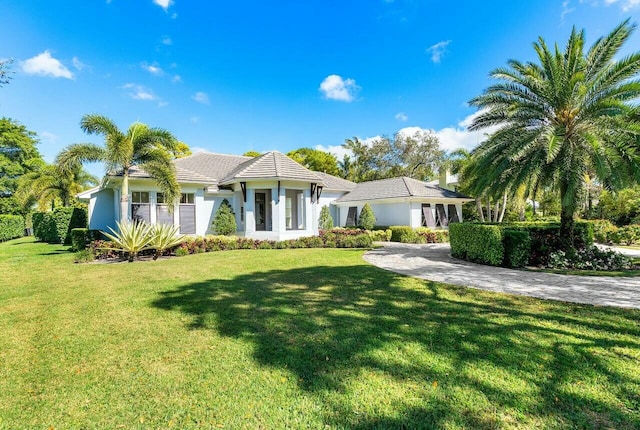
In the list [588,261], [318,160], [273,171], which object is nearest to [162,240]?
[273,171]

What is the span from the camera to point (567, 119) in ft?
35.3

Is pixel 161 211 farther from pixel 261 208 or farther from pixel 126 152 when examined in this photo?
pixel 261 208

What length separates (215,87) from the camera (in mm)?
19719

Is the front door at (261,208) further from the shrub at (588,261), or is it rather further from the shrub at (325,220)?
the shrub at (588,261)

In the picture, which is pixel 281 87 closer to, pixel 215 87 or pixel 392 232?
pixel 215 87

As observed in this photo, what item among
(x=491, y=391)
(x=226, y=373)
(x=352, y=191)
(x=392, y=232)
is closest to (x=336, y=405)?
(x=226, y=373)

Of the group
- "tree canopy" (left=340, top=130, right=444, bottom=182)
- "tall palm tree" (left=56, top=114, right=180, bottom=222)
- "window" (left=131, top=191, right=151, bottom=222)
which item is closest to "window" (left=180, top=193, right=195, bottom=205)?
"window" (left=131, top=191, right=151, bottom=222)

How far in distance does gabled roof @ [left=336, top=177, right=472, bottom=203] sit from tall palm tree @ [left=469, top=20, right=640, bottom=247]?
37.2ft

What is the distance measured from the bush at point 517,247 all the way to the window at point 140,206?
17619mm

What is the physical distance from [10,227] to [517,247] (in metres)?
39.5

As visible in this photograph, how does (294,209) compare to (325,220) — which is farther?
(325,220)

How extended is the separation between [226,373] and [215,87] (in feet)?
66.4

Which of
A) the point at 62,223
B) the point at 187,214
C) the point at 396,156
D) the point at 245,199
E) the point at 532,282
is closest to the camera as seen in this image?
the point at 532,282

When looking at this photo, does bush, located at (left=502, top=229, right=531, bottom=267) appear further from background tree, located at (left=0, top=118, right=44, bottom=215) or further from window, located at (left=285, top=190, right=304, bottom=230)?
background tree, located at (left=0, top=118, right=44, bottom=215)
